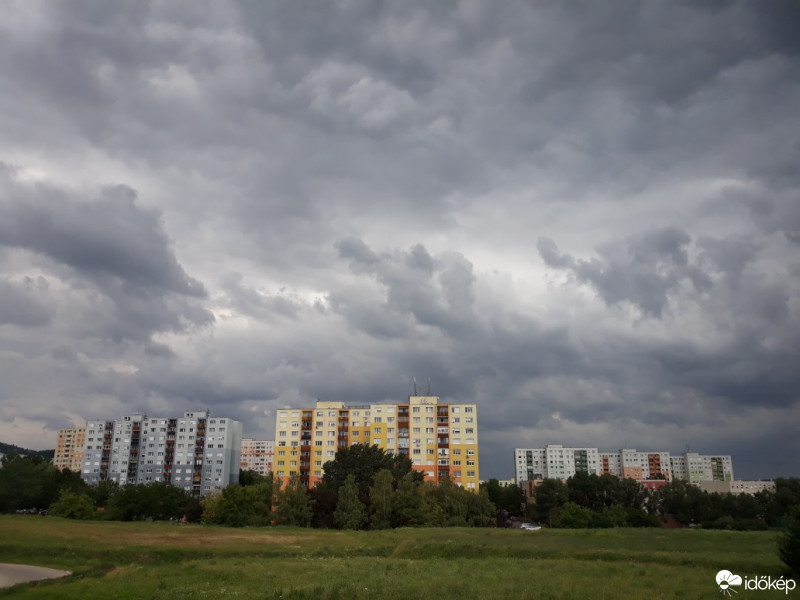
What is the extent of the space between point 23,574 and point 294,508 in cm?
6170

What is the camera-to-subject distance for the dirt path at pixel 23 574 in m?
38.8

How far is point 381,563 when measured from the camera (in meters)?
46.1

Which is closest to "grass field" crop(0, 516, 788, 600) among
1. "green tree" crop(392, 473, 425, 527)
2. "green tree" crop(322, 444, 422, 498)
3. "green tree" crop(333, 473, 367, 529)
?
"green tree" crop(333, 473, 367, 529)

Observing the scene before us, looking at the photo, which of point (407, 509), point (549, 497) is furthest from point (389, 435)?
point (407, 509)

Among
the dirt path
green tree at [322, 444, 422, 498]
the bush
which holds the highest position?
green tree at [322, 444, 422, 498]

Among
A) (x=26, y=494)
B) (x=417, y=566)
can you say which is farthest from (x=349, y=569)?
(x=26, y=494)

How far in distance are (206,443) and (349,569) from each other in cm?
16883

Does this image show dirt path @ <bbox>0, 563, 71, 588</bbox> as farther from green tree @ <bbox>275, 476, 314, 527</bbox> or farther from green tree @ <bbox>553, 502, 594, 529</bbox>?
green tree @ <bbox>553, 502, 594, 529</bbox>

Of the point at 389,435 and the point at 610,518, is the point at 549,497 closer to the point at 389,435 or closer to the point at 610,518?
the point at 610,518

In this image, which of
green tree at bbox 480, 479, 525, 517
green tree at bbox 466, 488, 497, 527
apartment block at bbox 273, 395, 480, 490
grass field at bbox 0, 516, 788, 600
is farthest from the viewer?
green tree at bbox 480, 479, 525, 517

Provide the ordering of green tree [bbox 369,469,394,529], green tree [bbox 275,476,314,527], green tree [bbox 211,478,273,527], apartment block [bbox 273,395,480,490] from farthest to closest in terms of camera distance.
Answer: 1. apartment block [bbox 273,395,480,490]
2. green tree [bbox 275,476,314,527]
3. green tree [bbox 369,469,394,529]
4. green tree [bbox 211,478,273,527]

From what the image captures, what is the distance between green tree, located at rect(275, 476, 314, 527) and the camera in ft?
330

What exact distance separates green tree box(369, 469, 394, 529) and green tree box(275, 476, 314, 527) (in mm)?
10222

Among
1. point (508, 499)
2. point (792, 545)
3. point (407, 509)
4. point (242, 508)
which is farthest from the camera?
point (508, 499)
